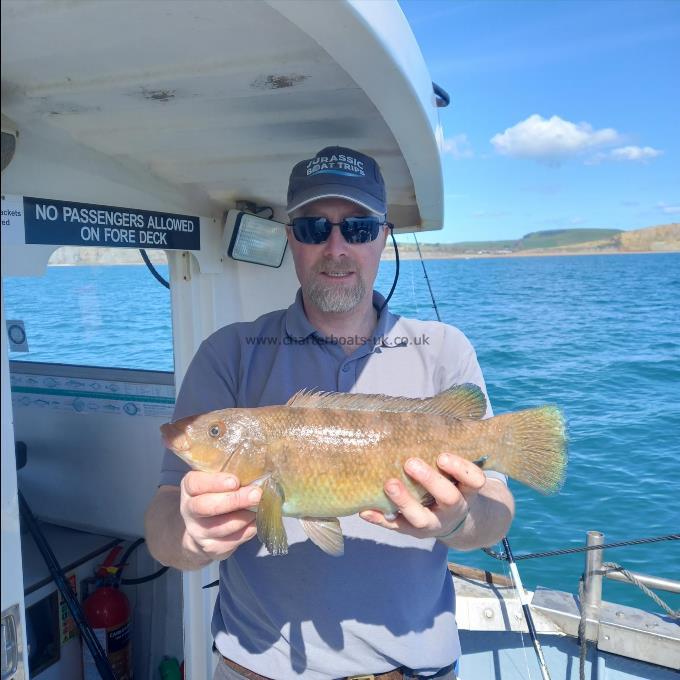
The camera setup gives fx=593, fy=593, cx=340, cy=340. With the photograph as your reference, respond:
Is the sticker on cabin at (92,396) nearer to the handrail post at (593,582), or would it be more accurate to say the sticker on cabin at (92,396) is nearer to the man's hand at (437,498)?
the man's hand at (437,498)

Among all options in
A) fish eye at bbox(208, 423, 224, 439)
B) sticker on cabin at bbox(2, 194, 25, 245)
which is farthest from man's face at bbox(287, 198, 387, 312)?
sticker on cabin at bbox(2, 194, 25, 245)

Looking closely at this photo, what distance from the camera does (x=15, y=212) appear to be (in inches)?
104

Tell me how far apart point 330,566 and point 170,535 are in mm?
627

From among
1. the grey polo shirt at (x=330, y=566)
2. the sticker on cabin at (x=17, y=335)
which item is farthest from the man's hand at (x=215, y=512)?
the sticker on cabin at (x=17, y=335)

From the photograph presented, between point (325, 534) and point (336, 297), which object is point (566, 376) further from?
point (325, 534)

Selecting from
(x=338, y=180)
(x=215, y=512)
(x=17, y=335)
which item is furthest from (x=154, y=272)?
(x=215, y=512)

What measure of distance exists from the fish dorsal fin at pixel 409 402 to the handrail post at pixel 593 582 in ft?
7.21

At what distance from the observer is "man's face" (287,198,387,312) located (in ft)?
8.42

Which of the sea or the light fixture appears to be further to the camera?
the sea

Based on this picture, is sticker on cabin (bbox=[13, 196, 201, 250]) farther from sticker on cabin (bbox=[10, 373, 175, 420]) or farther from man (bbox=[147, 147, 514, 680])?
sticker on cabin (bbox=[10, 373, 175, 420])

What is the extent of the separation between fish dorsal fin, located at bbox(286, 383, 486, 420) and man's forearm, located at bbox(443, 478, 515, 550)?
0.31 metres

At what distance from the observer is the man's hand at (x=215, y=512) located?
74.6 inches

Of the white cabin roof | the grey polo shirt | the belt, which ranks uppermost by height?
the white cabin roof

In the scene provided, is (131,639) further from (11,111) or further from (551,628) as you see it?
(11,111)
